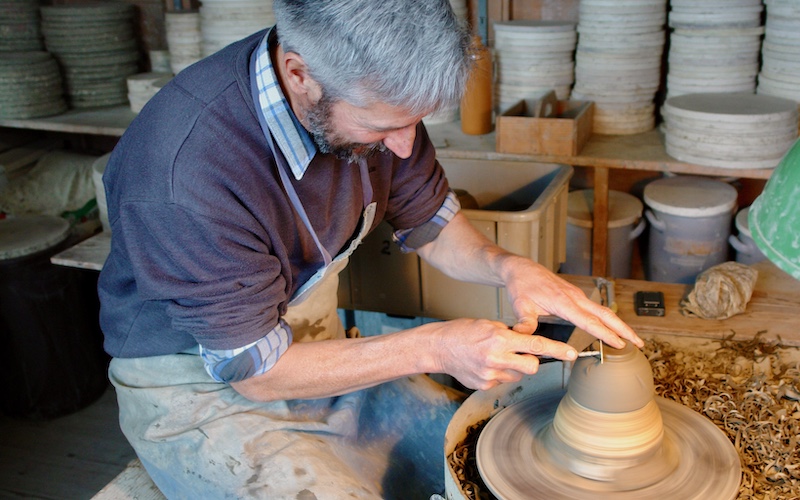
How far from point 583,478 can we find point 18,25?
3.53 meters

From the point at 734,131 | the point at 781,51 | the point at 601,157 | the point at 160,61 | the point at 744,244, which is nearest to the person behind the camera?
the point at 734,131

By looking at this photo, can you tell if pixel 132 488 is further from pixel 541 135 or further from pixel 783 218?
pixel 541 135

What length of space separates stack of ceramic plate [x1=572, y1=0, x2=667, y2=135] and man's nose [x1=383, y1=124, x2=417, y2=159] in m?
1.78

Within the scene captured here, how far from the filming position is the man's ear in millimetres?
1366

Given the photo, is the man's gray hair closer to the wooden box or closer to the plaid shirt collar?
the plaid shirt collar

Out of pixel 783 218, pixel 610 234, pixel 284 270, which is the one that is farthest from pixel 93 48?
pixel 783 218

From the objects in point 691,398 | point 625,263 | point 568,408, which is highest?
point 568,408

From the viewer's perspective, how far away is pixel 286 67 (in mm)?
1401

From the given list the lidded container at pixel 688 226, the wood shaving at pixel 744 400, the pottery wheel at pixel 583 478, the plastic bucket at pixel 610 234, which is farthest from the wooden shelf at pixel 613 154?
the pottery wheel at pixel 583 478

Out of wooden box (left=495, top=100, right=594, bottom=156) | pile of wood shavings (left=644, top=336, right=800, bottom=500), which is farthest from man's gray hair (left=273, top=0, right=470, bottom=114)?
wooden box (left=495, top=100, right=594, bottom=156)

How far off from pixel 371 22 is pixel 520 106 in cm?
193

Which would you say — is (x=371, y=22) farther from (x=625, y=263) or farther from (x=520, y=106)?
(x=625, y=263)

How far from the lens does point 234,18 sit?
3.32 metres

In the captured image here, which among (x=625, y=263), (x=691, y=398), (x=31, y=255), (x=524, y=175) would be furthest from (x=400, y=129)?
(x=31, y=255)
